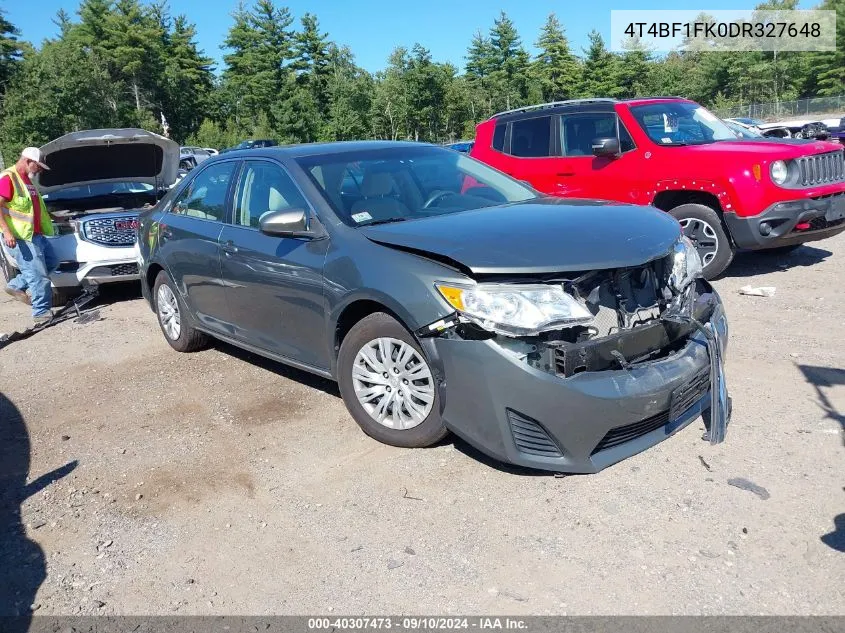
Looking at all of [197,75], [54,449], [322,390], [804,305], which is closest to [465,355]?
[322,390]

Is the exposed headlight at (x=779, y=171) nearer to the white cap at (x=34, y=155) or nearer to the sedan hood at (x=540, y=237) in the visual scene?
the sedan hood at (x=540, y=237)

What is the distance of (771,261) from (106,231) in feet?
25.2

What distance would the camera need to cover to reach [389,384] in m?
3.90

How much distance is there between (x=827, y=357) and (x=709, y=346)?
1881 mm

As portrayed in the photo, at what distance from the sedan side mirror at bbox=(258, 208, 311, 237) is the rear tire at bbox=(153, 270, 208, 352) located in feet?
6.42

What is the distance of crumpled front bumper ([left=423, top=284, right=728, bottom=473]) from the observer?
127 inches

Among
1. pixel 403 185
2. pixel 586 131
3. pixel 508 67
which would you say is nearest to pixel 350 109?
pixel 508 67

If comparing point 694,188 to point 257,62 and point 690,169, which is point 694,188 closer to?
point 690,169

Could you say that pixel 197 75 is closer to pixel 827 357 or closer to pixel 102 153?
pixel 102 153

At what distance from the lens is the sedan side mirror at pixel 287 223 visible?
4180mm

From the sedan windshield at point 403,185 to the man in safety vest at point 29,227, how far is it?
4.71 m

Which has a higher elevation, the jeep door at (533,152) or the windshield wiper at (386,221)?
the jeep door at (533,152)

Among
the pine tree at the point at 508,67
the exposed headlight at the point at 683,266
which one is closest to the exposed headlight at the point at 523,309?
the exposed headlight at the point at 683,266

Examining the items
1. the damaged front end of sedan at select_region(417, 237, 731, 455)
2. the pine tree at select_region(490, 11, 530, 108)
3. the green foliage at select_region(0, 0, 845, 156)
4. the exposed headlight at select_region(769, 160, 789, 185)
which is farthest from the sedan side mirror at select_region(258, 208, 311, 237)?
the pine tree at select_region(490, 11, 530, 108)
